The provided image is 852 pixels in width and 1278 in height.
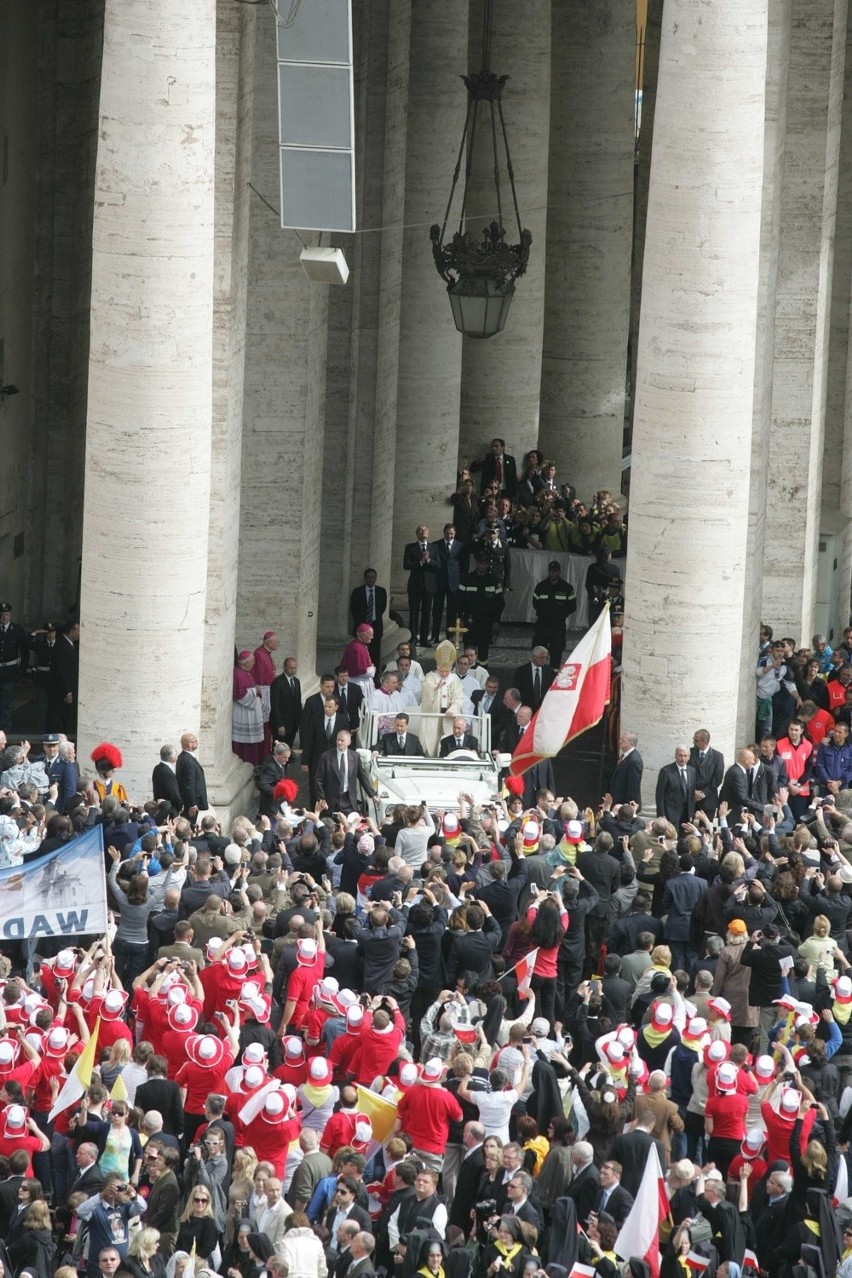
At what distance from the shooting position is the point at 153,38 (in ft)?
88.3

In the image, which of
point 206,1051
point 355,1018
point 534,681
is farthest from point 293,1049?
point 534,681

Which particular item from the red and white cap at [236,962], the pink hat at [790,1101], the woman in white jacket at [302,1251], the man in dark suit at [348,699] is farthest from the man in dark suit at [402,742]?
the woman in white jacket at [302,1251]

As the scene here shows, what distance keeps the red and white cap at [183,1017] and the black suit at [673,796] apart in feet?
28.8

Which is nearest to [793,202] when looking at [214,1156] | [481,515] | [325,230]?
[481,515]

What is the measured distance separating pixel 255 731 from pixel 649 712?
4.97 metres

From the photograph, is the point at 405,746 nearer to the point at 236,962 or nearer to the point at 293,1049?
the point at 236,962

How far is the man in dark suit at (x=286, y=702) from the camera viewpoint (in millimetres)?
32344

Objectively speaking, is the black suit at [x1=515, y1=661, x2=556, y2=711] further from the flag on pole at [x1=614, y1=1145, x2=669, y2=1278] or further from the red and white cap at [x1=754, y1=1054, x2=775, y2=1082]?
the flag on pole at [x1=614, y1=1145, x2=669, y2=1278]

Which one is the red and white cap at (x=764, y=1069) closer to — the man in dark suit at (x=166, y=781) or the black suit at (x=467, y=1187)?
the black suit at (x=467, y=1187)

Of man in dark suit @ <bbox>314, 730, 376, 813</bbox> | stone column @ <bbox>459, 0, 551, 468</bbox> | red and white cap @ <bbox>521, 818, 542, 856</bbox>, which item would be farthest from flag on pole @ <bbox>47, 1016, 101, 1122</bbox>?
stone column @ <bbox>459, 0, 551, 468</bbox>

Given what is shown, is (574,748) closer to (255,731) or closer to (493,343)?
(255,731)

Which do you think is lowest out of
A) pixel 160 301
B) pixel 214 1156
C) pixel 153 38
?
pixel 214 1156

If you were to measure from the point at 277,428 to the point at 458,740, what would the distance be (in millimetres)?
6124

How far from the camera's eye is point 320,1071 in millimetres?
20688
